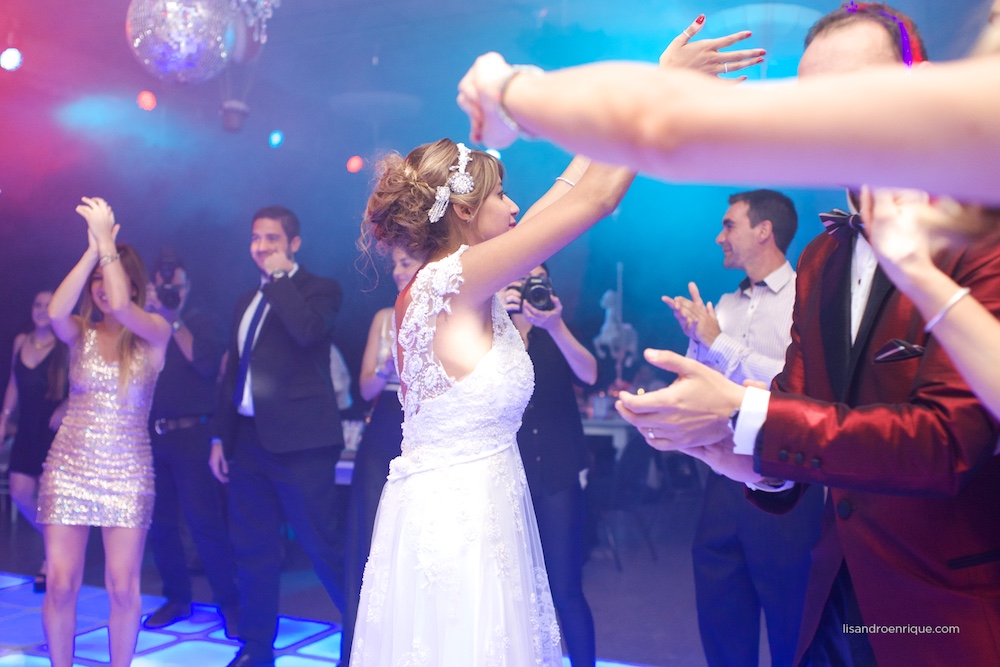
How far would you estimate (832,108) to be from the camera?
60 centimetres

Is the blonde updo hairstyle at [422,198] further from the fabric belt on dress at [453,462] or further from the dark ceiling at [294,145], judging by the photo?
the dark ceiling at [294,145]

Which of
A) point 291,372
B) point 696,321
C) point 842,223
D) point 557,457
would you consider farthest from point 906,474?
point 291,372

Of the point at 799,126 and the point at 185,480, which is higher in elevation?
Answer: the point at 799,126

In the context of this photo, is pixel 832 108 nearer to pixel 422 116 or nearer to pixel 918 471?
pixel 918 471

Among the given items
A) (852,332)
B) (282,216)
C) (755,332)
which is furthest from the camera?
(282,216)

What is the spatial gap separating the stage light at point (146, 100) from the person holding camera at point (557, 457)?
5286 mm

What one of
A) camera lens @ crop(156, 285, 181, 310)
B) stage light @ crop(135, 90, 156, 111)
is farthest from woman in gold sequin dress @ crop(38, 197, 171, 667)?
stage light @ crop(135, 90, 156, 111)

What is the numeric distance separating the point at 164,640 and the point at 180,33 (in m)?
3.06

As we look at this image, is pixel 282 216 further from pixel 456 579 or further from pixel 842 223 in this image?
pixel 842 223

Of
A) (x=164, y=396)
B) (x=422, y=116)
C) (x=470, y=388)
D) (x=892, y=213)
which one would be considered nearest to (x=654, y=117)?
(x=892, y=213)

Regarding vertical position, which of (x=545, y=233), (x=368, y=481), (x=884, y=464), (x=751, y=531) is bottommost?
(x=751, y=531)

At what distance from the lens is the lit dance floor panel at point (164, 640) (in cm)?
375

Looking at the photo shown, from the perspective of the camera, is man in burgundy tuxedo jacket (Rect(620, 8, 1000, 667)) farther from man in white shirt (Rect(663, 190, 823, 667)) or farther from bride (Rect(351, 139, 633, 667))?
man in white shirt (Rect(663, 190, 823, 667))

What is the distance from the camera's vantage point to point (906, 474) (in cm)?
105
